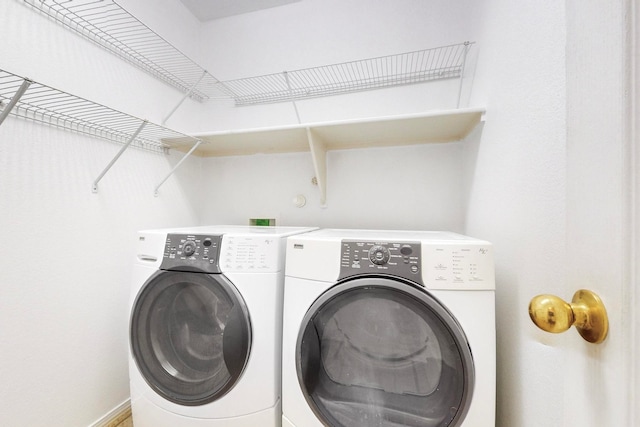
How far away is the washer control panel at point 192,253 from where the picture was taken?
1133 millimetres

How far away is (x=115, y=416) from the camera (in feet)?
4.47

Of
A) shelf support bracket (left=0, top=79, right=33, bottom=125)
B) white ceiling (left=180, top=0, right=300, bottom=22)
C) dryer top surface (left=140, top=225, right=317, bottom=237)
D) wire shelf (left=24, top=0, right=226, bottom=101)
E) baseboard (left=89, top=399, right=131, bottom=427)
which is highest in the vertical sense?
white ceiling (left=180, top=0, right=300, bottom=22)

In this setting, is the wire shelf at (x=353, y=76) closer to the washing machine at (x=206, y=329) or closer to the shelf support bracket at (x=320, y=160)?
the shelf support bracket at (x=320, y=160)

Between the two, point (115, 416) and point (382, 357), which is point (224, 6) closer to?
point (382, 357)

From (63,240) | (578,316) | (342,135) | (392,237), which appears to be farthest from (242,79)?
(578,316)

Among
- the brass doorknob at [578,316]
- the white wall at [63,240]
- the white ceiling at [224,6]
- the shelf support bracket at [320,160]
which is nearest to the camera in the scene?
the brass doorknob at [578,316]

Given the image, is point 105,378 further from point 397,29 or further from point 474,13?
point 474,13

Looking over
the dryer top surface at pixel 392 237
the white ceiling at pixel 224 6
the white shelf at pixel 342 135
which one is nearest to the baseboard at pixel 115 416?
the dryer top surface at pixel 392 237

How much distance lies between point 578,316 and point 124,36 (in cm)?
212

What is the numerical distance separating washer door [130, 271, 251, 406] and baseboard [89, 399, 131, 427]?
44 cm

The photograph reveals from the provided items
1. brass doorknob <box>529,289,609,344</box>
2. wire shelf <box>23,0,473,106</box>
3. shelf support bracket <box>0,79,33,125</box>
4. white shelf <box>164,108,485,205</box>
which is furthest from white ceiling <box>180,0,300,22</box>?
brass doorknob <box>529,289,609,344</box>

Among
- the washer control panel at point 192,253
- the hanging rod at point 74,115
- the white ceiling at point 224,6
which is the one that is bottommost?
the washer control panel at point 192,253

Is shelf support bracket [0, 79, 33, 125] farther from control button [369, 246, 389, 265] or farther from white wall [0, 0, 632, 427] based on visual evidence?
control button [369, 246, 389, 265]

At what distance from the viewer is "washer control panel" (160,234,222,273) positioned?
1.13 meters
